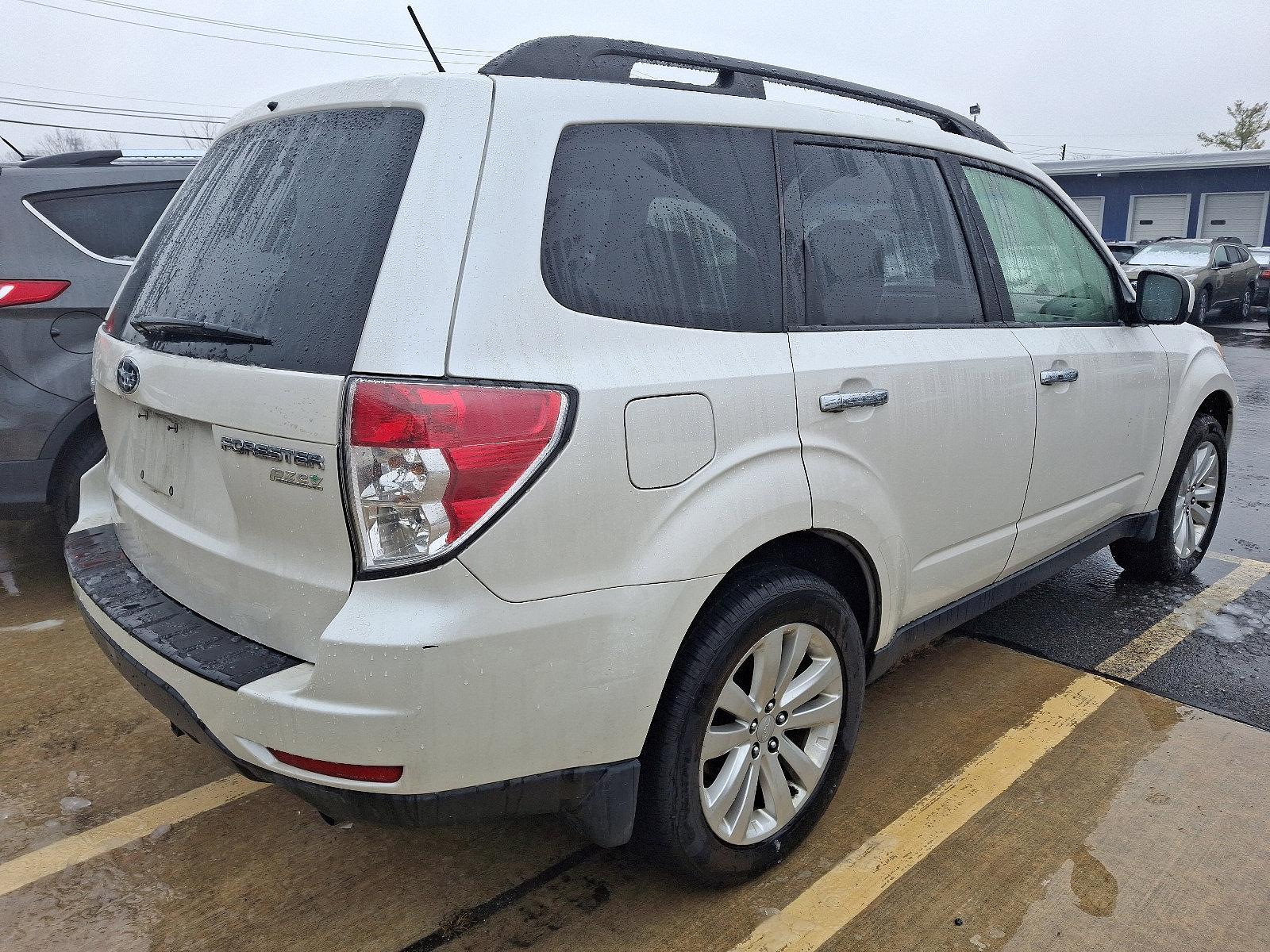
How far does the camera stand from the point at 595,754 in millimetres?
1947

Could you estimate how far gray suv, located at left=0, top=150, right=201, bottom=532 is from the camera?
389 cm

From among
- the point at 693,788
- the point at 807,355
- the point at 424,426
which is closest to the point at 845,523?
the point at 807,355

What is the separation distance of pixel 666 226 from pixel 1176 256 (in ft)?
62.2

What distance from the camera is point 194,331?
7.02ft

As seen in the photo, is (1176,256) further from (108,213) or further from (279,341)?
(279,341)

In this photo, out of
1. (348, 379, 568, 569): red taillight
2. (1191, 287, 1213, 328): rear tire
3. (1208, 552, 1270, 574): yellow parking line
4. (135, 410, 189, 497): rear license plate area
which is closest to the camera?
(348, 379, 568, 569): red taillight

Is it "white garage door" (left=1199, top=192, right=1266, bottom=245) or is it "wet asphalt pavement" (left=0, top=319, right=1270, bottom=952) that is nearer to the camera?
"wet asphalt pavement" (left=0, top=319, right=1270, bottom=952)

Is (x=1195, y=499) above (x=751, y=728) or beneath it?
beneath

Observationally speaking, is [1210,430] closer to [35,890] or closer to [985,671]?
[985,671]

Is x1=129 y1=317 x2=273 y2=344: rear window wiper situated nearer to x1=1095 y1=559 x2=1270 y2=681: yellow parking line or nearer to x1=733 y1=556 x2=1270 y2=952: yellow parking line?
x1=733 y1=556 x2=1270 y2=952: yellow parking line

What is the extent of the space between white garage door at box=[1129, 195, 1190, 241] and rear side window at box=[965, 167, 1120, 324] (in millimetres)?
32831

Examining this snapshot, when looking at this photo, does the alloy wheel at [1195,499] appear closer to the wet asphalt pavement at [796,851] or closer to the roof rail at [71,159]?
the wet asphalt pavement at [796,851]

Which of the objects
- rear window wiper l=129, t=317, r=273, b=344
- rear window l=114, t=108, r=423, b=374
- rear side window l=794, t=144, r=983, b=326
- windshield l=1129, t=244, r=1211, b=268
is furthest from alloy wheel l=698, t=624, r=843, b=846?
windshield l=1129, t=244, r=1211, b=268

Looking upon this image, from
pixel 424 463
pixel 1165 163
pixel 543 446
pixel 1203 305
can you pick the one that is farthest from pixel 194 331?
pixel 1165 163
